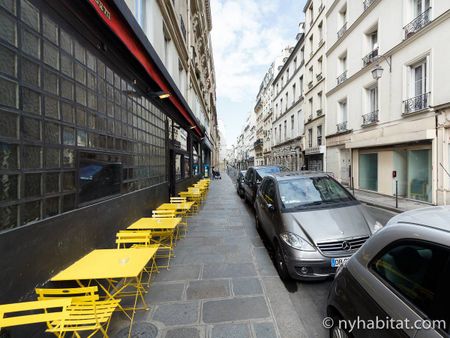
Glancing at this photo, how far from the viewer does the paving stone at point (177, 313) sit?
2.72m

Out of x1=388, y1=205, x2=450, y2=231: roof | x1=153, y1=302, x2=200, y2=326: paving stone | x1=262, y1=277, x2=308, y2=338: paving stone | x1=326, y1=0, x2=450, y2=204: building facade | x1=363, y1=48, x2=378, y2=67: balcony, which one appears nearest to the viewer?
x1=388, y1=205, x2=450, y2=231: roof

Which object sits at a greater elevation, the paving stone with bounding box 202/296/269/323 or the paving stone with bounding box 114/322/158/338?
the paving stone with bounding box 202/296/269/323

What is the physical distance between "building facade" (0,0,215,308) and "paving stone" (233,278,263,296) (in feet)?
7.31

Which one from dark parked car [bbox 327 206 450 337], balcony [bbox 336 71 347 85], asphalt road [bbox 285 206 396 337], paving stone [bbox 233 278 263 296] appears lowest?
asphalt road [bbox 285 206 396 337]

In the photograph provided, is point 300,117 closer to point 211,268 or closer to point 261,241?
point 261,241

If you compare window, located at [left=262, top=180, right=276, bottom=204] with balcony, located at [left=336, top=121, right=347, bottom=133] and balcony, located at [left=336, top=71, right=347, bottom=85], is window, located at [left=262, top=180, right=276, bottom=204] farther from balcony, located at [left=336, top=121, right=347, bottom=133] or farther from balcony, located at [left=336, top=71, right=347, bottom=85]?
balcony, located at [left=336, top=71, right=347, bottom=85]

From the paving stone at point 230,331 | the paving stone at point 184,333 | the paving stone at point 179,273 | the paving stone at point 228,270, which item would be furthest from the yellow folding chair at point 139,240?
the paving stone at point 230,331

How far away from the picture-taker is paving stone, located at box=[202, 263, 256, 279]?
12.5ft

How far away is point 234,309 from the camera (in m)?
2.91

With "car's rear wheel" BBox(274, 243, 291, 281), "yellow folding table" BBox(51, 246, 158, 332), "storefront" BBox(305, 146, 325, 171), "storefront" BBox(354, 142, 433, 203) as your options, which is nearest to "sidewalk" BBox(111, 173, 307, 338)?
"car's rear wheel" BBox(274, 243, 291, 281)

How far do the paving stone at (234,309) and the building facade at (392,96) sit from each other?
8.79 metres

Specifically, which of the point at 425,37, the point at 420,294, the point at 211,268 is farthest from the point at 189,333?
the point at 425,37

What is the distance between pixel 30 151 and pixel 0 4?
4.49ft

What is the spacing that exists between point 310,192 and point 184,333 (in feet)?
10.6
